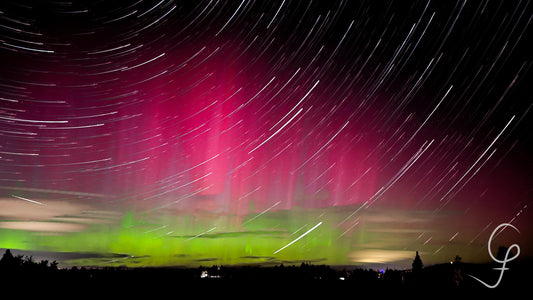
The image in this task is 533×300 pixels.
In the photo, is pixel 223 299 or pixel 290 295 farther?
pixel 290 295

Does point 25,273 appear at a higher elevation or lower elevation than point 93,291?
higher

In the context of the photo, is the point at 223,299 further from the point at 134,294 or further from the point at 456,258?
the point at 456,258

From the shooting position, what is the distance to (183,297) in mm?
28859

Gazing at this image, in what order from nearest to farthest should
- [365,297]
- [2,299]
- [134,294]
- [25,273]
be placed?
1. [2,299]
2. [365,297]
3. [134,294]
4. [25,273]

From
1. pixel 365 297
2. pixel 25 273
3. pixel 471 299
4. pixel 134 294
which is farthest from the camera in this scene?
pixel 25 273

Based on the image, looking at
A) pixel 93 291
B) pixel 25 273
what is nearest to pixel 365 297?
pixel 93 291

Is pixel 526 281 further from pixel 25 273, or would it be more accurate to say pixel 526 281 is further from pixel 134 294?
pixel 25 273

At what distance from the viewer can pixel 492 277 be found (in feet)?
92.7

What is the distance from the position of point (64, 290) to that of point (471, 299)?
83.2 ft

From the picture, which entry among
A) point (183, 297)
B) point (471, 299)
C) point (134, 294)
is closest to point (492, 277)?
point (471, 299)

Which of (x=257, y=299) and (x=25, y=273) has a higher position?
(x=25, y=273)

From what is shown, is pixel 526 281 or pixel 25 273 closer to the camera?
pixel 526 281

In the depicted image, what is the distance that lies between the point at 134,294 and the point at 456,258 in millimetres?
20455

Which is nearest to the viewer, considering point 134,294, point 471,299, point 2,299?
point 471,299
